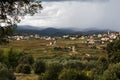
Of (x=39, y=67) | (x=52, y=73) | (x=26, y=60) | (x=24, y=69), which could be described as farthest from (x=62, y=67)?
(x=26, y=60)

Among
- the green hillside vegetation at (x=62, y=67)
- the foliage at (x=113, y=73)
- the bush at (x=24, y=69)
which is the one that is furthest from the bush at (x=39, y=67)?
the foliage at (x=113, y=73)

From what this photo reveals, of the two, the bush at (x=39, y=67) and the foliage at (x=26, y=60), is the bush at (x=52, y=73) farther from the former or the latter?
the foliage at (x=26, y=60)

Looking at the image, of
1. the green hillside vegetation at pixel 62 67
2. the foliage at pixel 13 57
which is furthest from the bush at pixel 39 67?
the foliage at pixel 13 57

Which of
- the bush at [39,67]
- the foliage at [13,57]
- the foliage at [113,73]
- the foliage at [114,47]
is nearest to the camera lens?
the foliage at [113,73]

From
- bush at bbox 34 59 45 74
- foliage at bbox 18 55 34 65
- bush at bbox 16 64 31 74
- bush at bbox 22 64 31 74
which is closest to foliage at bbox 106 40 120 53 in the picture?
bush at bbox 34 59 45 74

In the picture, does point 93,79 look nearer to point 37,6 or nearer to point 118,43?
point 118,43

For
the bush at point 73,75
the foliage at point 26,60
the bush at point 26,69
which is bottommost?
the bush at point 26,69

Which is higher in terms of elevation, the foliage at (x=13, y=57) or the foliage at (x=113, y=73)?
the foliage at (x=113, y=73)

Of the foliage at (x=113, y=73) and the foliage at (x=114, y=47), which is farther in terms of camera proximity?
the foliage at (x=114, y=47)

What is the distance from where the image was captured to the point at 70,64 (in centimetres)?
13825

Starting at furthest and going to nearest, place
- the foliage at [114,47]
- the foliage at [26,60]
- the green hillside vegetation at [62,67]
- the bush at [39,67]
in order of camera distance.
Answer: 1. the foliage at [26,60]
2. the bush at [39,67]
3. the foliage at [114,47]
4. the green hillside vegetation at [62,67]

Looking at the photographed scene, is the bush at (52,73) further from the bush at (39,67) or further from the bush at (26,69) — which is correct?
the bush at (26,69)

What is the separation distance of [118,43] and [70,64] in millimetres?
36818

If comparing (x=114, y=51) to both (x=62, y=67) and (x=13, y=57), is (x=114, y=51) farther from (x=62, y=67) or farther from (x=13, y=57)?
(x=13, y=57)
